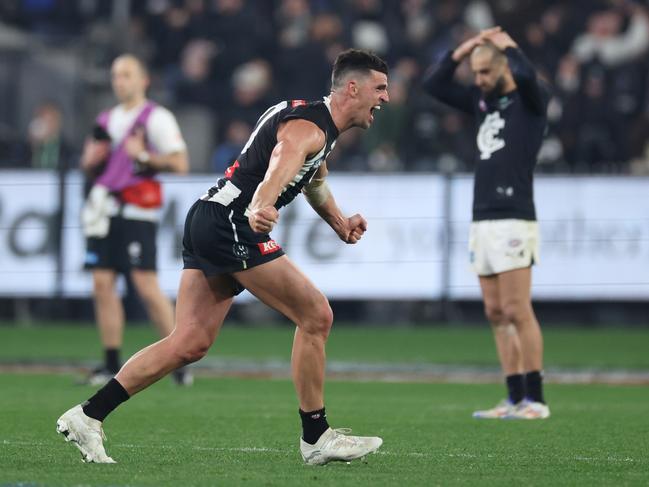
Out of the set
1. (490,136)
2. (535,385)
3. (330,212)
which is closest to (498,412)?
(535,385)

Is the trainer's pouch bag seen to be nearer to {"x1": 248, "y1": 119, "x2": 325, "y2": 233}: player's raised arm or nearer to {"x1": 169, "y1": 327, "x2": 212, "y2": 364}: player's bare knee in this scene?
{"x1": 169, "y1": 327, "x2": 212, "y2": 364}: player's bare knee

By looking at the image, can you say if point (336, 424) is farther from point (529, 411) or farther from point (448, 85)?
point (448, 85)

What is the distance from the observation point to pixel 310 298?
7414 millimetres

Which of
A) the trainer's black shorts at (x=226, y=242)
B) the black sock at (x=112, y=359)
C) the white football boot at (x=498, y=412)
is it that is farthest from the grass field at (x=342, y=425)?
the trainer's black shorts at (x=226, y=242)

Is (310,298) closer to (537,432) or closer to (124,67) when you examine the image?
(537,432)

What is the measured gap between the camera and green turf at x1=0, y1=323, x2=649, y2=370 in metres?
14.7

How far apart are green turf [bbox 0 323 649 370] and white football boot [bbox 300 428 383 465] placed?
6832mm

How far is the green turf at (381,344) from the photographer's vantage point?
14688mm

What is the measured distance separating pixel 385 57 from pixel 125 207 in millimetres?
9783

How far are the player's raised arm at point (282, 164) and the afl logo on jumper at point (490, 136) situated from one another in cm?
337

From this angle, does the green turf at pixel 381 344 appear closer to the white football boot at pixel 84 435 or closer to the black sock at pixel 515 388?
the black sock at pixel 515 388

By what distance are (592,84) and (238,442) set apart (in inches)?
499

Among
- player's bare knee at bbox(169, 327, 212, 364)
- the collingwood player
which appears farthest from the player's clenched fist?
player's bare knee at bbox(169, 327, 212, 364)

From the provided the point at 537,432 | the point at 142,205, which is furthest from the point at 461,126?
the point at 537,432
